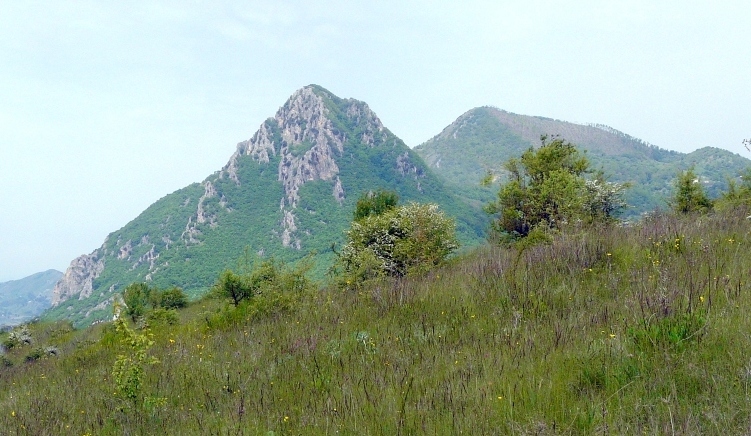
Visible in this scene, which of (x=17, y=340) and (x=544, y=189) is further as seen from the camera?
(x=544, y=189)

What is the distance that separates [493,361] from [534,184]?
28740 mm

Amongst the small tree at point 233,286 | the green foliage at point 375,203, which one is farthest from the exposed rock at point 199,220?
the small tree at point 233,286

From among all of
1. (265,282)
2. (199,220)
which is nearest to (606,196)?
(265,282)

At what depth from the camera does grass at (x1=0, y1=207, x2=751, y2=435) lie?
2.42 m

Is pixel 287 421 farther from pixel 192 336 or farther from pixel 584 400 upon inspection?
pixel 192 336

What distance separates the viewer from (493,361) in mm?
3164

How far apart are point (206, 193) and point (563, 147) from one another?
173232 millimetres

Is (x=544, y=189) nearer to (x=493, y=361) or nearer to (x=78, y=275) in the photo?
(x=493, y=361)

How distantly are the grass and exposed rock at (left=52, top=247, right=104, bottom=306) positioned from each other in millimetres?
189189

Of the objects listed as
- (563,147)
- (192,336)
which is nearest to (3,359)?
(192,336)

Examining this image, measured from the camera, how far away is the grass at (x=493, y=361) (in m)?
2.42

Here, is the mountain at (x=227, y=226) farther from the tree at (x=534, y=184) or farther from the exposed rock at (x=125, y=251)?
the tree at (x=534, y=184)

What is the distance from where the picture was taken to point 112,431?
3.48m

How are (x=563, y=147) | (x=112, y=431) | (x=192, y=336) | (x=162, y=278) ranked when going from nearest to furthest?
1. (x=112, y=431)
2. (x=192, y=336)
3. (x=563, y=147)
4. (x=162, y=278)
